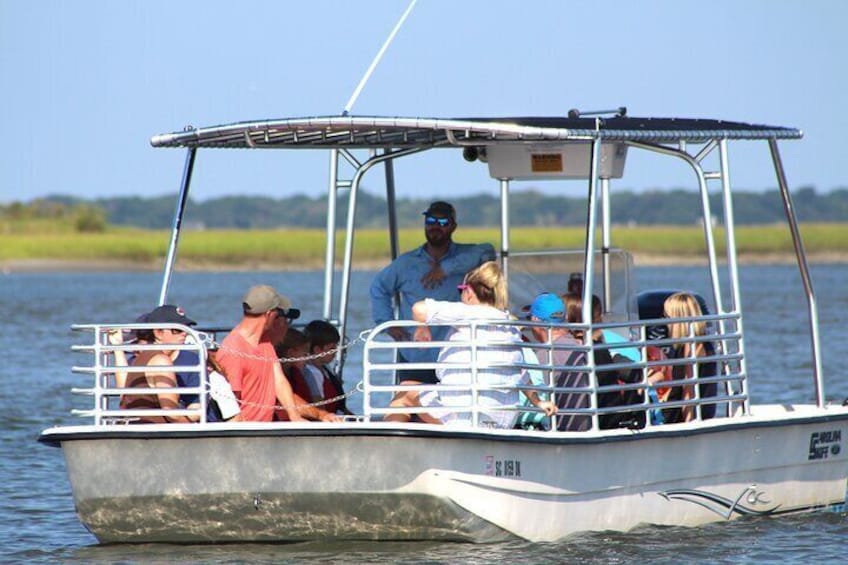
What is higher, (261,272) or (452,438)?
(261,272)

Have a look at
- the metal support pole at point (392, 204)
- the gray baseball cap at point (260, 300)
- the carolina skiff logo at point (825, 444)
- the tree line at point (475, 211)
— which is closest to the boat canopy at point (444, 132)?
the metal support pole at point (392, 204)

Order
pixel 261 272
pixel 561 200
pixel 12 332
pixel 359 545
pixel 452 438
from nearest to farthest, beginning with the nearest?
1. pixel 452 438
2. pixel 359 545
3. pixel 12 332
4. pixel 261 272
5. pixel 561 200

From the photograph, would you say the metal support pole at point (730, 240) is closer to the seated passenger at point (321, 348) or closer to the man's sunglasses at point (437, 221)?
the man's sunglasses at point (437, 221)

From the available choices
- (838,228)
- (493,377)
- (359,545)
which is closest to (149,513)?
(359,545)

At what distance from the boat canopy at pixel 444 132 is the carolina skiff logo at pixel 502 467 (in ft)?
Result: 5.95

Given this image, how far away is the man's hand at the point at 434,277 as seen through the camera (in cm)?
1226

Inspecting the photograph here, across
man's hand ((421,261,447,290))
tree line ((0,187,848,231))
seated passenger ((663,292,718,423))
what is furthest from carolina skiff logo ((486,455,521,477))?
tree line ((0,187,848,231))

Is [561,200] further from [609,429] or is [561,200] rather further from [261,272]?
[609,429]

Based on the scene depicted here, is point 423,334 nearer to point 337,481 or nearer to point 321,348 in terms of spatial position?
point 321,348

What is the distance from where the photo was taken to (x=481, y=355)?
10375mm

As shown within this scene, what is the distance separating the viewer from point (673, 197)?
10819cm

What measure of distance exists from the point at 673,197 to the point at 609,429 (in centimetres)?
9844

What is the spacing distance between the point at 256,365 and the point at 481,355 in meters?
1.30

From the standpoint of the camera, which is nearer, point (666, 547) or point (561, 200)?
point (666, 547)
